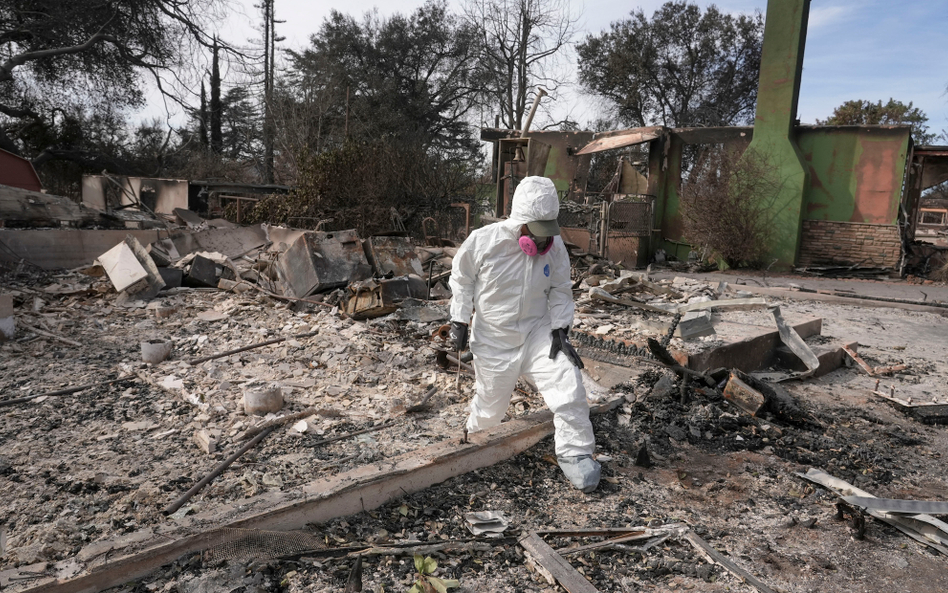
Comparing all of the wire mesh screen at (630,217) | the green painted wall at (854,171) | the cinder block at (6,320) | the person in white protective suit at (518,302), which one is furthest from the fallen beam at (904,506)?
the green painted wall at (854,171)

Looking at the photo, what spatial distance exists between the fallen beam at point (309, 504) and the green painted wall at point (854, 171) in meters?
12.8

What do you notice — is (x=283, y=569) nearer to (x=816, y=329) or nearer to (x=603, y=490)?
(x=603, y=490)

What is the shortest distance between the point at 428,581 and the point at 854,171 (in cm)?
1464

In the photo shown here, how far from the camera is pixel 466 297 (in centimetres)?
375

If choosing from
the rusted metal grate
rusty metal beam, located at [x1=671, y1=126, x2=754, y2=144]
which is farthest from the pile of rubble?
rusty metal beam, located at [x1=671, y1=126, x2=754, y2=144]

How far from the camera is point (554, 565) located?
95.9 inches

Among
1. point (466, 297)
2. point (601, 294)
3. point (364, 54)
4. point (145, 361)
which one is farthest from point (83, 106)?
point (466, 297)

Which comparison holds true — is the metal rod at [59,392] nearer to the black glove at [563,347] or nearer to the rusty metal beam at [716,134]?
the black glove at [563,347]

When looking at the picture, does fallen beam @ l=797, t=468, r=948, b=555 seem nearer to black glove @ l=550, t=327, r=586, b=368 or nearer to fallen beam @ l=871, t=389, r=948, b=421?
black glove @ l=550, t=327, r=586, b=368

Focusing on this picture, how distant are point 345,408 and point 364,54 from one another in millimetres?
22544

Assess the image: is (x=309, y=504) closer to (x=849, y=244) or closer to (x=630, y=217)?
(x=630, y=217)

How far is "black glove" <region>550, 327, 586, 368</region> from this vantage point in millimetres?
3451

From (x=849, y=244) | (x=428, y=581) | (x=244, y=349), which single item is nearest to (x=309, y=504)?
(x=428, y=581)

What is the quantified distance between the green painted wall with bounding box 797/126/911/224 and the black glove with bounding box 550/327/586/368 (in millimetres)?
12686
